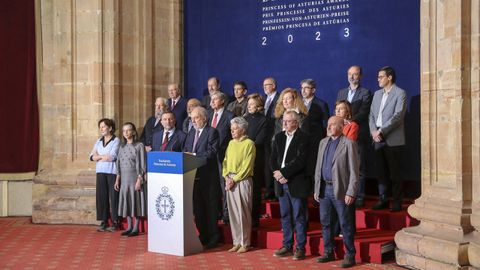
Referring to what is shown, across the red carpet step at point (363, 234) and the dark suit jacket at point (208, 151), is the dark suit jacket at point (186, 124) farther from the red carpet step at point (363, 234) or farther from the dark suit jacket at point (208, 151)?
the red carpet step at point (363, 234)

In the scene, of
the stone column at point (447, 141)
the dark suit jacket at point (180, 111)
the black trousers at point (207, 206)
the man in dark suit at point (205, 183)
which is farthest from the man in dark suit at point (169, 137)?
the stone column at point (447, 141)

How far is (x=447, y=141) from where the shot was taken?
6.59m

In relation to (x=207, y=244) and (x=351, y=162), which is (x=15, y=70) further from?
(x=351, y=162)

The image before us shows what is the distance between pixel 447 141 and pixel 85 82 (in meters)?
5.40

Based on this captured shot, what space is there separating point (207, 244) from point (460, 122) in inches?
121

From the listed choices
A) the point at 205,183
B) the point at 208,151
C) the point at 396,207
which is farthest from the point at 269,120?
the point at 396,207

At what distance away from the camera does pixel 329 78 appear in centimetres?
979

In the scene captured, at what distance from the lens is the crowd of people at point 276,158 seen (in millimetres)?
7098

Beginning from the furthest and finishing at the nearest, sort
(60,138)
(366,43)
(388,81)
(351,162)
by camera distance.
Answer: (60,138)
(366,43)
(388,81)
(351,162)

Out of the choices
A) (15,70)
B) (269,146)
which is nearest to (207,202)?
(269,146)

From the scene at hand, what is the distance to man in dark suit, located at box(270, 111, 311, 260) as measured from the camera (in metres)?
7.31

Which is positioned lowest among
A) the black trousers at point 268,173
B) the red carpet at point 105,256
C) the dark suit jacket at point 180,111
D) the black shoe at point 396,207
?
the red carpet at point 105,256

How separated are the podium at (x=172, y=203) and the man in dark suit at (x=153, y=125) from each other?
1422mm

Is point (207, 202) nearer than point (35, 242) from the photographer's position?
Yes
